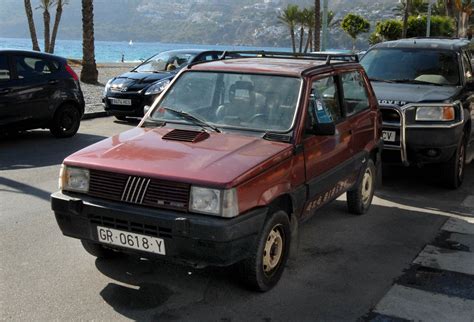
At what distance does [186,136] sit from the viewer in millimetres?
4664

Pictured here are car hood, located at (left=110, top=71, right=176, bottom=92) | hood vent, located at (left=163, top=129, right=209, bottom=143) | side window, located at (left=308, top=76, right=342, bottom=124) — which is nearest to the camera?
hood vent, located at (left=163, top=129, right=209, bottom=143)

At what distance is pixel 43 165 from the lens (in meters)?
8.60

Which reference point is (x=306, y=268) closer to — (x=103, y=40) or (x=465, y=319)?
(x=465, y=319)

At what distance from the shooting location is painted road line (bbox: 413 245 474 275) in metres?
5.07

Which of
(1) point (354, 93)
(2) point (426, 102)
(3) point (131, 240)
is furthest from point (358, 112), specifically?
(3) point (131, 240)

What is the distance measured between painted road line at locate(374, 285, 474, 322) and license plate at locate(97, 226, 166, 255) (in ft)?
5.37

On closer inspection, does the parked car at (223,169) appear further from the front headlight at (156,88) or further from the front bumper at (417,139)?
the front headlight at (156,88)

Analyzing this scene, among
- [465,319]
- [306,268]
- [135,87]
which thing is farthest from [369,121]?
[135,87]

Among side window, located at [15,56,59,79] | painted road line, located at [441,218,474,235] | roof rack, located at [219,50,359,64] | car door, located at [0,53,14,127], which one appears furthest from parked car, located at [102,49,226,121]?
painted road line, located at [441,218,474,235]

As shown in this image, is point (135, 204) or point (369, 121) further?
point (369, 121)

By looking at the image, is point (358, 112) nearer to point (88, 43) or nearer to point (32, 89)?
point (32, 89)

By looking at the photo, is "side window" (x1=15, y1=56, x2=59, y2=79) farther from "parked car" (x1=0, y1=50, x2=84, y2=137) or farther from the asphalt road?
the asphalt road

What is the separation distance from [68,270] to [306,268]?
78.4 inches

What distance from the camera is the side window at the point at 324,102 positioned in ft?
16.5
